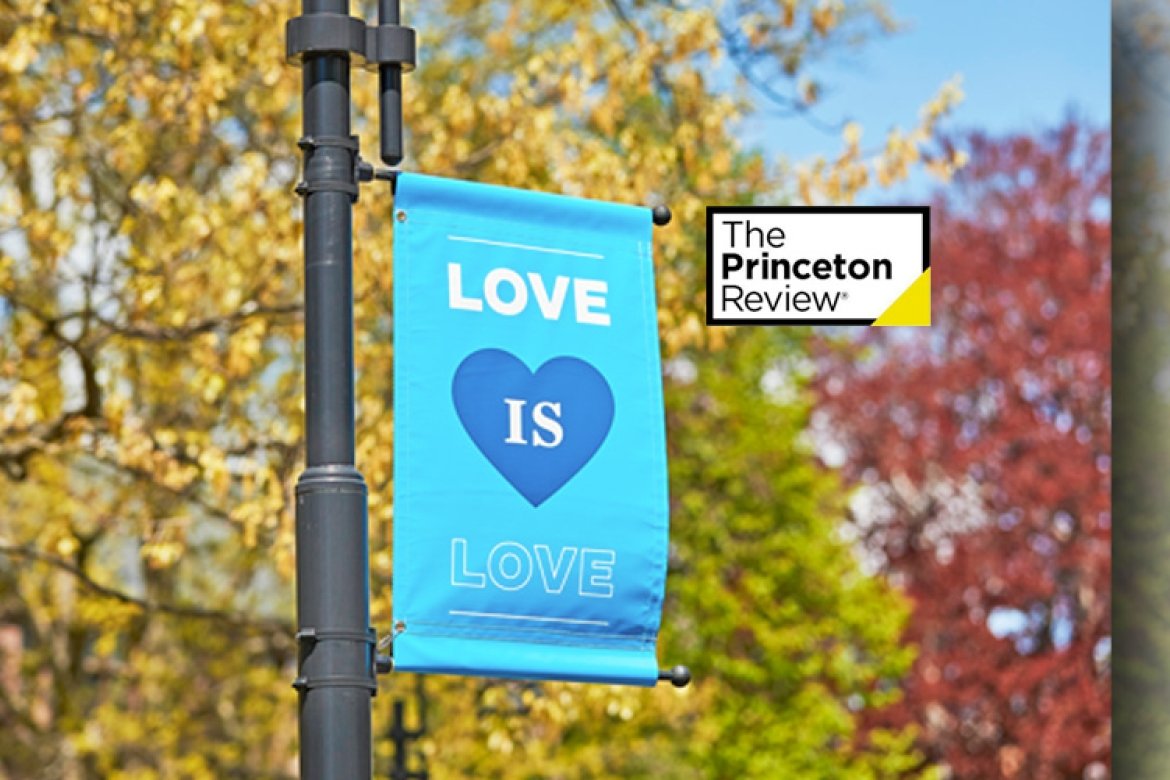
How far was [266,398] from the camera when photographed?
1988cm

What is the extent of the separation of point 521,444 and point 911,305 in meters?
1.65

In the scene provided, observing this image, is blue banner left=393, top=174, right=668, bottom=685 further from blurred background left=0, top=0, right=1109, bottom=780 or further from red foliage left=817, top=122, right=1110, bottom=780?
red foliage left=817, top=122, right=1110, bottom=780

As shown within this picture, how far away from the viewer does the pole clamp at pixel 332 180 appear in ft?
21.6

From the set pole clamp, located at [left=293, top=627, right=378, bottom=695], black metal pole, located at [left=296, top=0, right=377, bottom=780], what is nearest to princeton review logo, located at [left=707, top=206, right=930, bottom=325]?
black metal pole, located at [left=296, top=0, right=377, bottom=780]

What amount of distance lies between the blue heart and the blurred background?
2.23 m

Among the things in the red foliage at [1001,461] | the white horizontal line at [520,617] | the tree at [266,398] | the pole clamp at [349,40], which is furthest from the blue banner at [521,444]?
the red foliage at [1001,461]

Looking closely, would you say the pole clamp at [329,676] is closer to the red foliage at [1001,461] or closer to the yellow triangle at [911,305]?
the yellow triangle at [911,305]

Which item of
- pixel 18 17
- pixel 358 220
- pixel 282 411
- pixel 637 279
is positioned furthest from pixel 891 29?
pixel 637 279

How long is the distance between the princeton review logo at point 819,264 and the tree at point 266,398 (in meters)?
6.22

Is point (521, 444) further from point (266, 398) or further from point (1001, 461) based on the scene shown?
point (1001, 461)

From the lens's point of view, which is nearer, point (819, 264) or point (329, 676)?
point (329, 676)

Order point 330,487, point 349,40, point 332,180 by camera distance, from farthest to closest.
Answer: point 349,40
point 332,180
point 330,487

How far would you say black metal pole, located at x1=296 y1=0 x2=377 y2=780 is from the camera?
246 inches

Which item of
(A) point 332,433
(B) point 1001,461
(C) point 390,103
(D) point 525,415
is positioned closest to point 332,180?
(C) point 390,103
